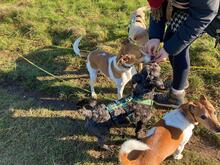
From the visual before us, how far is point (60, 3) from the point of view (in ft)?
20.6

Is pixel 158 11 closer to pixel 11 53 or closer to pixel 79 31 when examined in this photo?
pixel 79 31

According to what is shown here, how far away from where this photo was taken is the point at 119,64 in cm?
413

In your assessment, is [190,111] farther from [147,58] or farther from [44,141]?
[44,141]

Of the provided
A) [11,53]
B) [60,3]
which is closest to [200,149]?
[11,53]

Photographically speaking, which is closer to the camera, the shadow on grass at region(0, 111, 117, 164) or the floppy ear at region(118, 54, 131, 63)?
the shadow on grass at region(0, 111, 117, 164)

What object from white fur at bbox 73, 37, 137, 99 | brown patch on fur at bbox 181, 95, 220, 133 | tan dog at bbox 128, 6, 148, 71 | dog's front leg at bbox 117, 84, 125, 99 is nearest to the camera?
brown patch on fur at bbox 181, 95, 220, 133

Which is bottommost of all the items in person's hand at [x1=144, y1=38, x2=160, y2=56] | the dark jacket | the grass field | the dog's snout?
the grass field

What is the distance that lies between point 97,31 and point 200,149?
2.46 m

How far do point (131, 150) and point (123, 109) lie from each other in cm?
56

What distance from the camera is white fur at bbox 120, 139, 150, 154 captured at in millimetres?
3191

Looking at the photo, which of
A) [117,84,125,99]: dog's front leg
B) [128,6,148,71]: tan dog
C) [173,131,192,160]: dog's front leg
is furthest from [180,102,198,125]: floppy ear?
[128,6,148,71]: tan dog

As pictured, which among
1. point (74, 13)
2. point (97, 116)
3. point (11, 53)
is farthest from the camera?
point (74, 13)

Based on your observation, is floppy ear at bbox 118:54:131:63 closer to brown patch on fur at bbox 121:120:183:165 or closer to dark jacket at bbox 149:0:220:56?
dark jacket at bbox 149:0:220:56

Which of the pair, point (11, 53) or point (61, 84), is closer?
point (61, 84)
